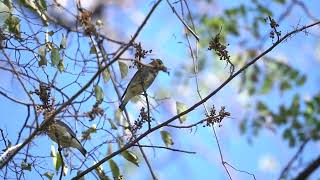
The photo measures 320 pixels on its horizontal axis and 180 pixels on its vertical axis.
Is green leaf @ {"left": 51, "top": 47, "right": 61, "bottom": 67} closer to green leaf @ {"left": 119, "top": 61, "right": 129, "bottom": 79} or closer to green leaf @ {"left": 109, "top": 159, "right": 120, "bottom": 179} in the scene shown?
green leaf @ {"left": 119, "top": 61, "right": 129, "bottom": 79}

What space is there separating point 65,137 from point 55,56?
331mm

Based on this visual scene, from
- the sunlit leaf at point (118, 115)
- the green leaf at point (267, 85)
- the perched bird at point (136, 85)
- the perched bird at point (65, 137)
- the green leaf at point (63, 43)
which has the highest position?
the green leaf at point (267, 85)

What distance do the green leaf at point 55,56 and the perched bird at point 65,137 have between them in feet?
0.77

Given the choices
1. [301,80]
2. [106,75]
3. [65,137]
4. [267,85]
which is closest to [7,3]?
[106,75]

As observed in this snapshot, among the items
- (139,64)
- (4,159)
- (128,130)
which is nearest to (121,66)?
(128,130)

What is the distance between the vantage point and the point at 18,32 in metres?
2.56

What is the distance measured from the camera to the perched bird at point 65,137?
2.48 metres

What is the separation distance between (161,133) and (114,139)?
0.28 m

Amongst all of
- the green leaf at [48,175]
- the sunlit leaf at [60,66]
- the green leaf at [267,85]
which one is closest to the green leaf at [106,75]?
the sunlit leaf at [60,66]

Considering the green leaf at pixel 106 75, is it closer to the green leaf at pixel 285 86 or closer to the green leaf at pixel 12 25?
the green leaf at pixel 12 25

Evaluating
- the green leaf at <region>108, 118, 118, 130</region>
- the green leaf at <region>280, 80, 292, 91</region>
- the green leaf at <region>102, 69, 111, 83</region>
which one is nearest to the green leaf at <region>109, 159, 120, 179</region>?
the green leaf at <region>108, 118, 118, 130</region>

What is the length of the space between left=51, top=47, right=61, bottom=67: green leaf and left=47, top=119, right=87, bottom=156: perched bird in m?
0.23

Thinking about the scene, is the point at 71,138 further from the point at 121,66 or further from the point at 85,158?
the point at 121,66

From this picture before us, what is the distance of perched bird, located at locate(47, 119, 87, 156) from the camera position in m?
2.48
